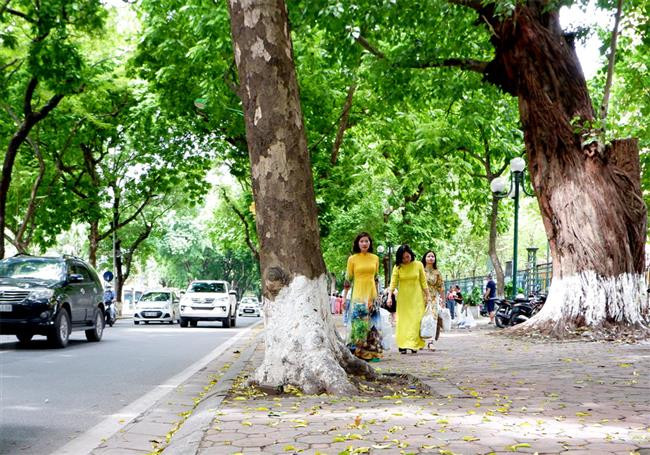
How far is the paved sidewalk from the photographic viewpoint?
15.9ft

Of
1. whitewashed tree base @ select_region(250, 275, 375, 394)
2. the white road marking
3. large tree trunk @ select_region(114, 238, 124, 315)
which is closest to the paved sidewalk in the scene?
whitewashed tree base @ select_region(250, 275, 375, 394)

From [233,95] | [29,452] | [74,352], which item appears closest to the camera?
[29,452]

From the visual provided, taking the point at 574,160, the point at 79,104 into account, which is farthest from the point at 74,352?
the point at 79,104

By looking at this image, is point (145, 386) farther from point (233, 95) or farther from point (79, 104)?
point (79, 104)

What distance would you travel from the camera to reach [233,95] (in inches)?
875

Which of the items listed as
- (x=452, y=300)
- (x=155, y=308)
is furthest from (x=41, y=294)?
(x=155, y=308)

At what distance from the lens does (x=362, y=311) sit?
11.6 meters

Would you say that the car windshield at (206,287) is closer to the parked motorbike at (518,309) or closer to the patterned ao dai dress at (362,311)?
the parked motorbike at (518,309)

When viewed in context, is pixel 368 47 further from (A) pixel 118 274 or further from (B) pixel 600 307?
(A) pixel 118 274

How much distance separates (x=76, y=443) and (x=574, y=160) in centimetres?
1226

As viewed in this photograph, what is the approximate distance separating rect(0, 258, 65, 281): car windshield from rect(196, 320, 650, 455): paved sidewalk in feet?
29.3

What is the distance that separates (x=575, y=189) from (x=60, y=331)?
10.3 metres

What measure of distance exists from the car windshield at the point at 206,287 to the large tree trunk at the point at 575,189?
52.5 ft

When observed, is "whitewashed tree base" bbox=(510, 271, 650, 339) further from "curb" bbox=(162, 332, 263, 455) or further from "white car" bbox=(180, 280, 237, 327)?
"white car" bbox=(180, 280, 237, 327)
